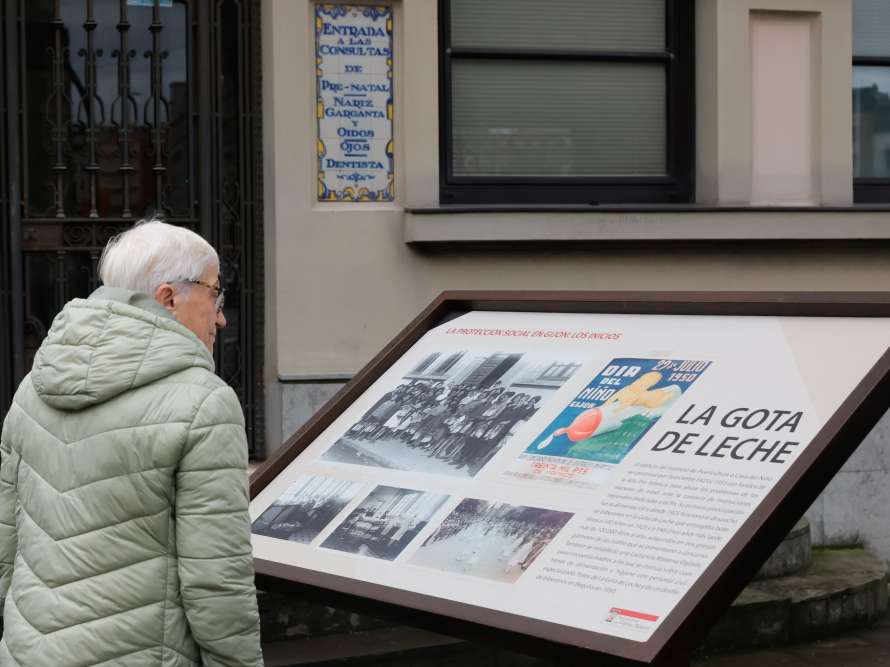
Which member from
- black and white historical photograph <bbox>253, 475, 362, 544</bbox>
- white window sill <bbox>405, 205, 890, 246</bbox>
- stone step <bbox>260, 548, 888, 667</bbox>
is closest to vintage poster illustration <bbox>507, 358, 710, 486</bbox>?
black and white historical photograph <bbox>253, 475, 362, 544</bbox>

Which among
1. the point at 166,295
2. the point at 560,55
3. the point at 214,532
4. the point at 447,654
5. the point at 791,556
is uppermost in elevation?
the point at 560,55

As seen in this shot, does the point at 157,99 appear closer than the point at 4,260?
No

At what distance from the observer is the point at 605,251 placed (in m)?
7.34

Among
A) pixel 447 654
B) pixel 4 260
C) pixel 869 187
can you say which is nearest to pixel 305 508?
pixel 447 654

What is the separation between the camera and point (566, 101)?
25.0 ft

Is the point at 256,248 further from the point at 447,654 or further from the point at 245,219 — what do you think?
the point at 447,654

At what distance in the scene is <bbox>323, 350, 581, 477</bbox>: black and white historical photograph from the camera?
3520 mm

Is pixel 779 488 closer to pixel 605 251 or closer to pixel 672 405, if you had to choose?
pixel 672 405

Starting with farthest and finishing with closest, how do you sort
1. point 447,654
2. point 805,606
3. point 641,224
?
point 641,224 < point 805,606 < point 447,654

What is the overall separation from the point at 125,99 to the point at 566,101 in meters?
2.36

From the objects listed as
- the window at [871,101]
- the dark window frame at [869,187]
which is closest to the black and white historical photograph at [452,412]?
the dark window frame at [869,187]

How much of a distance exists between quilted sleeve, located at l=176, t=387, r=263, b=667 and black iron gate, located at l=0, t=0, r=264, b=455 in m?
4.22

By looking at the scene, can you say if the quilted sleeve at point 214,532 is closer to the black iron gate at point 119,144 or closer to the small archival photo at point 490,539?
the small archival photo at point 490,539

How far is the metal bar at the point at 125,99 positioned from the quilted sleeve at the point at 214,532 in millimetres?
4317
